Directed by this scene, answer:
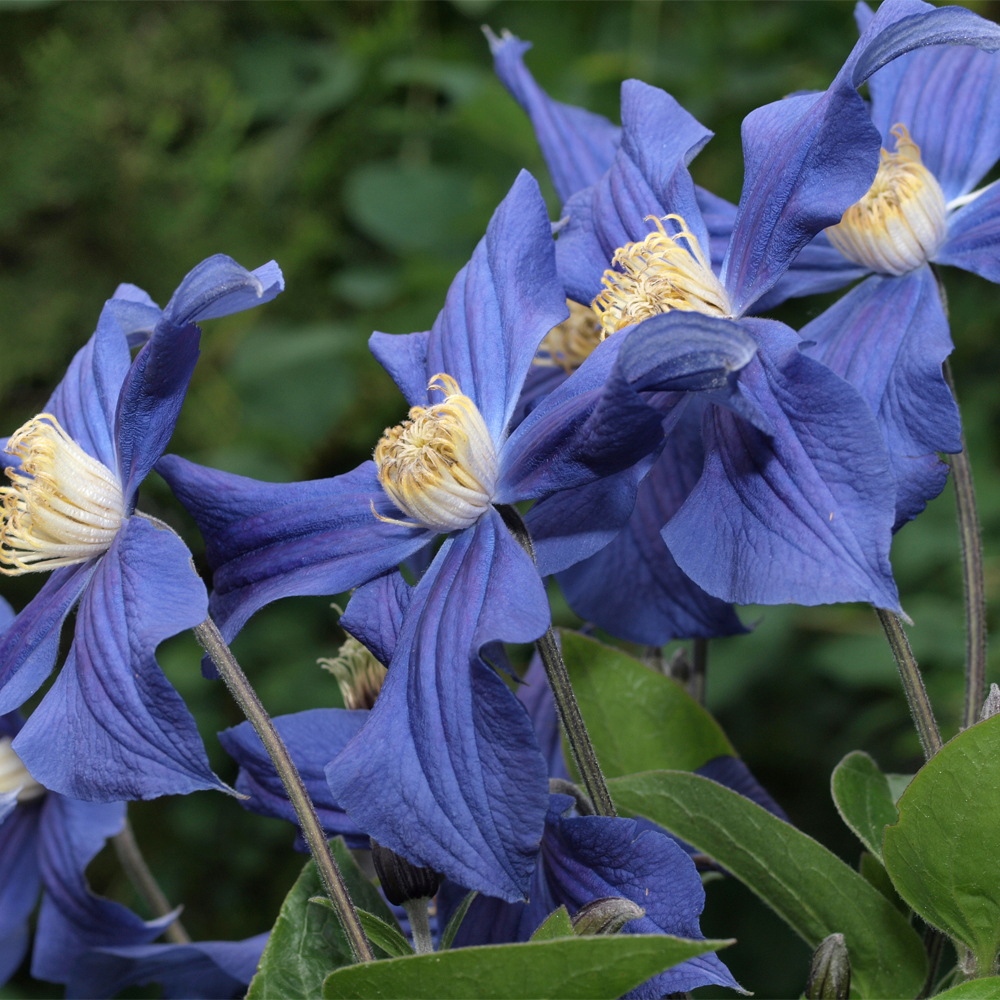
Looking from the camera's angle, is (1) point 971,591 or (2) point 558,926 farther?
(1) point 971,591

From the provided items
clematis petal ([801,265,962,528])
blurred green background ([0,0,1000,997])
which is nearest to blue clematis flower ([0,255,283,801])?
clematis petal ([801,265,962,528])

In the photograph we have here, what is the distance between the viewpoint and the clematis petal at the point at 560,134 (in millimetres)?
815

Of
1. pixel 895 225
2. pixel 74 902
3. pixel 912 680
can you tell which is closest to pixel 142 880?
pixel 74 902

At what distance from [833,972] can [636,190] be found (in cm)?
44

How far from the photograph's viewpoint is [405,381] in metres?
0.67

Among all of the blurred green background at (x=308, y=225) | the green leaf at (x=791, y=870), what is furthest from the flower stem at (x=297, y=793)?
the blurred green background at (x=308, y=225)

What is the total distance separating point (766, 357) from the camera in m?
0.54

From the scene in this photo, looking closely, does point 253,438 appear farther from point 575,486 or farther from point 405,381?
point 575,486

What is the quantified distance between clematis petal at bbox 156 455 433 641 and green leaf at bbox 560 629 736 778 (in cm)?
20

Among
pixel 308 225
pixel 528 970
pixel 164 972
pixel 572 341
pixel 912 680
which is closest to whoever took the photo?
pixel 528 970

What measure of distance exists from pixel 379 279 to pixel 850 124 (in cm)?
171

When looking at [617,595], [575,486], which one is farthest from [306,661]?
[575,486]

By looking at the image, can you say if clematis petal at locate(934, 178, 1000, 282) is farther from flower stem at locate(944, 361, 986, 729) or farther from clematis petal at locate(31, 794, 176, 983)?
clematis petal at locate(31, 794, 176, 983)

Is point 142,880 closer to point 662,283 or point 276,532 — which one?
point 276,532
